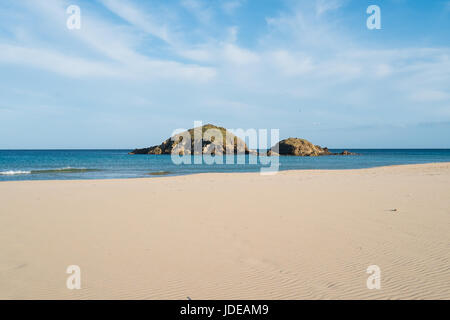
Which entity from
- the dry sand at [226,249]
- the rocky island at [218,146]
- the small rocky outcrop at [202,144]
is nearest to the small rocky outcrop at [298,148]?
the rocky island at [218,146]

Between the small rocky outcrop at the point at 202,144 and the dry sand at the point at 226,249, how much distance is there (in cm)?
10668

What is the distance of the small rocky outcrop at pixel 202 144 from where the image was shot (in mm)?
119675

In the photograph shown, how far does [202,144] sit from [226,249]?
120916mm

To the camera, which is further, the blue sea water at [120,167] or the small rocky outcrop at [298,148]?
the small rocky outcrop at [298,148]

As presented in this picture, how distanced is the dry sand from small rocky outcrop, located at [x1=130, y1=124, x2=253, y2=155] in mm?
106685

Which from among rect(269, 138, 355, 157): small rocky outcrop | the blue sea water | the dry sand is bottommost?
the dry sand

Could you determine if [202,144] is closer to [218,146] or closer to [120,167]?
[218,146]

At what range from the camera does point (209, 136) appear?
13612 cm

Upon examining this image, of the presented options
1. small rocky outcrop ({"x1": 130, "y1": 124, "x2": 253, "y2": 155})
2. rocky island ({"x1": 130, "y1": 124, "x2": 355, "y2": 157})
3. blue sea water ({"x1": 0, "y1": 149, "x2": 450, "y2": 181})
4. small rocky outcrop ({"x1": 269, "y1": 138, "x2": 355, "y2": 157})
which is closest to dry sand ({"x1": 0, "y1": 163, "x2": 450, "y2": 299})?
blue sea water ({"x1": 0, "y1": 149, "x2": 450, "y2": 181})

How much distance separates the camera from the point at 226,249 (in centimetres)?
682

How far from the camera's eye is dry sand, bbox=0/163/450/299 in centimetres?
500

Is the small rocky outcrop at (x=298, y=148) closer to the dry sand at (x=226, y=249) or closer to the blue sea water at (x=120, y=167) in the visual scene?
the blue sea water at (x=120, y=167)

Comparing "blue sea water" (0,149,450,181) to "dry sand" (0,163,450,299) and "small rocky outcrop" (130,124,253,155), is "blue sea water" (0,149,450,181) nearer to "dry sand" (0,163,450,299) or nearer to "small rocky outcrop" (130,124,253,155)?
"dry sand" (0,163,450,299)
